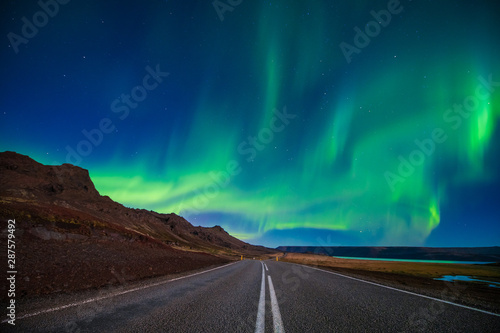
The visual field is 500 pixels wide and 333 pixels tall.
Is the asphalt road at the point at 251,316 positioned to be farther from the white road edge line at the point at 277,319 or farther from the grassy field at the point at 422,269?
the grassy field at the point at 422,269

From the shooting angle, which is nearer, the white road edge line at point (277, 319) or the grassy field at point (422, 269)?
the white road edge line at point (277, 319)

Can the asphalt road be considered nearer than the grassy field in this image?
Yes

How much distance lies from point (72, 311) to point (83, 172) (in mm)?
154952

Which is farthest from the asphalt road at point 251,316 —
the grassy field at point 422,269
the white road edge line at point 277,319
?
the grassy field at point 422,269

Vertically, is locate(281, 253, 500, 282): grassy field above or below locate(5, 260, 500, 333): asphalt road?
below

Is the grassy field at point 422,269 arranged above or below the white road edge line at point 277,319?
below

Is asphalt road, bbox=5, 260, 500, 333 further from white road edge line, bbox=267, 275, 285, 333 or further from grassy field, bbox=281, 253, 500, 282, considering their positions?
grassy field, bbox=281, 253, 500, 282

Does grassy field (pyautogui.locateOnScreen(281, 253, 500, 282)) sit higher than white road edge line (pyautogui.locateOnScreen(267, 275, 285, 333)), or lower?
lower

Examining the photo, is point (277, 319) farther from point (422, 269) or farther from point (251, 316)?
point (422, 269)

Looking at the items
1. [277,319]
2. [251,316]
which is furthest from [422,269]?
[251,316]

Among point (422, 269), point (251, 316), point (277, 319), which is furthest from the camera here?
point (422, 269)

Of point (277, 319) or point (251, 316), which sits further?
point (251, 316)

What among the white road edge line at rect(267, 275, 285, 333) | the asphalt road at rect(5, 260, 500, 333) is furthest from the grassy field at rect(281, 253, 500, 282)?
the white road edge line at rect(267, 275, 285, 333)

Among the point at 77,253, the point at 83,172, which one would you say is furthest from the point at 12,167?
the point at 77,253
